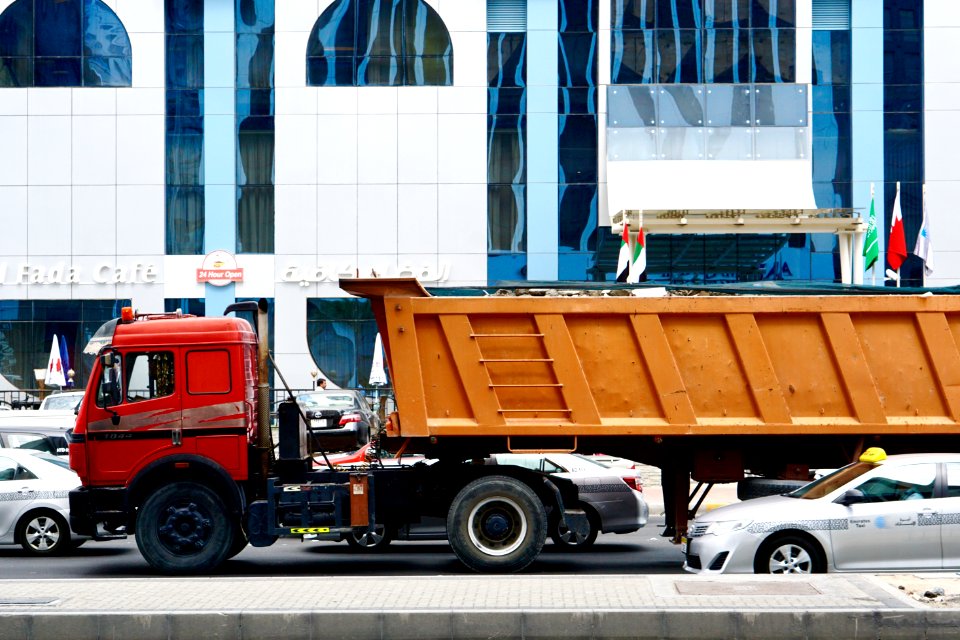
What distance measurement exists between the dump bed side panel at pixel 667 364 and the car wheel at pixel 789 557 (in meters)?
1.58

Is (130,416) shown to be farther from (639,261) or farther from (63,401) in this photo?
(639,261)

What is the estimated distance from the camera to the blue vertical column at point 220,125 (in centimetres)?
3581

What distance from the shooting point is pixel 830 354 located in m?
12.8

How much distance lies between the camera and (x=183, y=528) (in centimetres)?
1282

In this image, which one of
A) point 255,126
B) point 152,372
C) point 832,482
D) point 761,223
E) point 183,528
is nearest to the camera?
point 832,482

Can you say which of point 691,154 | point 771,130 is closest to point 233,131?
point 691,154

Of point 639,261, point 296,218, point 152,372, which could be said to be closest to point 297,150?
point 296,218

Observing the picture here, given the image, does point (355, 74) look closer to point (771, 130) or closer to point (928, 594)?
point (771, 130)

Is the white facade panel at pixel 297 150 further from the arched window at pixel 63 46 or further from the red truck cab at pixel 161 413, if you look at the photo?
the red truck cab at pixel 161 413

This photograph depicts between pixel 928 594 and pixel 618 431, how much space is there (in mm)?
4197

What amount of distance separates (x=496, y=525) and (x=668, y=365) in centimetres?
244

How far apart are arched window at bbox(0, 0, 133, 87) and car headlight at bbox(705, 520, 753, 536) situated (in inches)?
1115

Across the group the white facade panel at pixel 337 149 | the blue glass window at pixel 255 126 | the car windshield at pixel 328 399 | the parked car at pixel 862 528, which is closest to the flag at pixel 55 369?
the blue glass window at pixel 255 126

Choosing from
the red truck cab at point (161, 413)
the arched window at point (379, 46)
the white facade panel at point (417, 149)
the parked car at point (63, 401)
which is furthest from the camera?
the arched window at point (379, 46)
